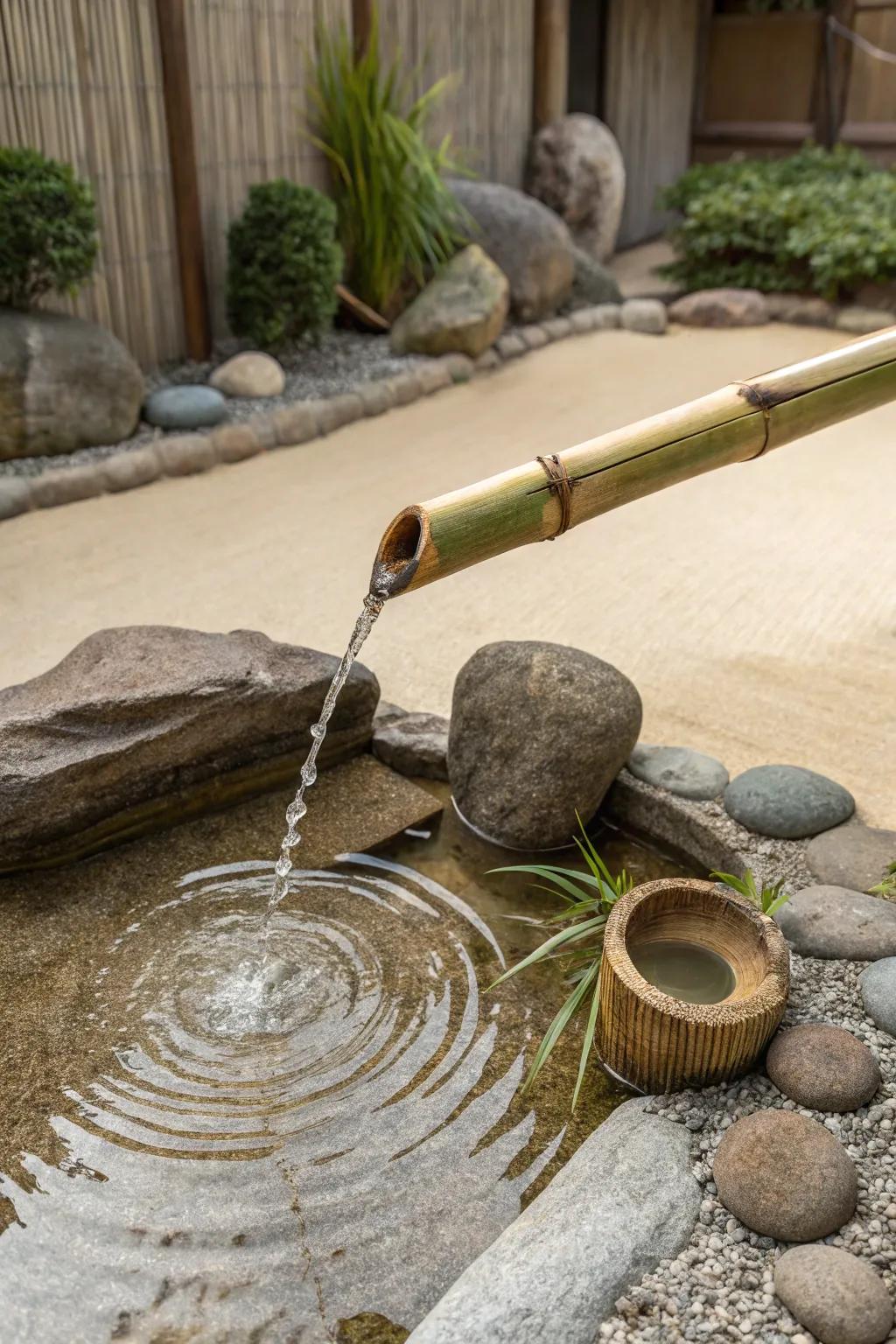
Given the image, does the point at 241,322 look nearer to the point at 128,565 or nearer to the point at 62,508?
the point at 62,508

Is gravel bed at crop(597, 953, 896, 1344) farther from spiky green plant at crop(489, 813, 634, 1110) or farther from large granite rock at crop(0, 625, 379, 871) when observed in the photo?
large granite rock at crop(0, 625, 379, 871)

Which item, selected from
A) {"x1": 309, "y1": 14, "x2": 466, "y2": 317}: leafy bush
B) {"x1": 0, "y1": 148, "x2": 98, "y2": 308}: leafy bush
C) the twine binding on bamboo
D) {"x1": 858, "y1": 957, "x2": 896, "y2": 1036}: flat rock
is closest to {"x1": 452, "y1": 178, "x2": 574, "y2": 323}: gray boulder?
{"x1": 309, "y1": 14, "x2": 466, "y2": 317}: leafy bush

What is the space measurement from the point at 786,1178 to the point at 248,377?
5.04m

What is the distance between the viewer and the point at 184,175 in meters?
6.06

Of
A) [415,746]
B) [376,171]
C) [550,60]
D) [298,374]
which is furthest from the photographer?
[550,60]

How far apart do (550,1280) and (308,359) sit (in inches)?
222

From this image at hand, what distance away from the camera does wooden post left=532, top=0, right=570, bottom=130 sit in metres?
8.26

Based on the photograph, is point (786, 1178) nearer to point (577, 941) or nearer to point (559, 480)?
point (577, 941)

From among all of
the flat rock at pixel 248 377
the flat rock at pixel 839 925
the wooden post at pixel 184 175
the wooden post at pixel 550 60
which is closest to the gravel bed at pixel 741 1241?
the flat rock at pixel 839 925

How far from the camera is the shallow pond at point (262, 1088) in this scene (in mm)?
1898

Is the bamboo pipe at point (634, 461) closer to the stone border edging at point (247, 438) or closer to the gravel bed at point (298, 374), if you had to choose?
the stone border edging at point (247, 438)

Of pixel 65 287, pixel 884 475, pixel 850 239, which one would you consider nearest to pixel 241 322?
pixel 65 287

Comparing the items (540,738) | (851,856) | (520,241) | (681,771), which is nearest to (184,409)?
(520,241)

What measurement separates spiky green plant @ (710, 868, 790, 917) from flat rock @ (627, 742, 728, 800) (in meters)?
0.39
